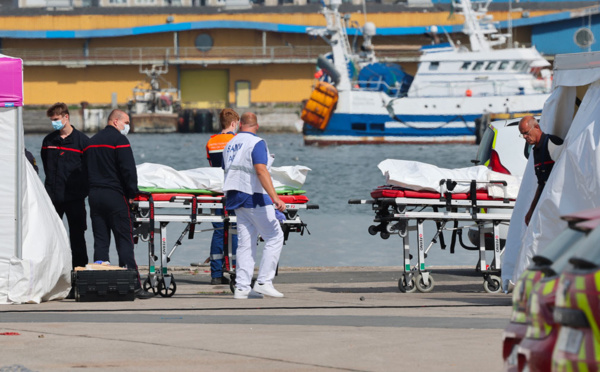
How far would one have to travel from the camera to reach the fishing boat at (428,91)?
7069cm

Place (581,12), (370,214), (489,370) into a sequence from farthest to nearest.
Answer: (581,12), (370,214), (489,370)

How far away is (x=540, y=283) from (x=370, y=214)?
25916mm

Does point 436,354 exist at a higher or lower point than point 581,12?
lower

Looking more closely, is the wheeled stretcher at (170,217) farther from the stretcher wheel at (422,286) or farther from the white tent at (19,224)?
the stretcher wheel at (422,286)

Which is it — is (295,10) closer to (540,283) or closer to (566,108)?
(566,108)

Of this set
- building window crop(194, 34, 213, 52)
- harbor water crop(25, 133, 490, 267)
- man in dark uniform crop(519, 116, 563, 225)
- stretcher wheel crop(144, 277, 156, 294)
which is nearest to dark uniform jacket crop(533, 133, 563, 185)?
man in dark uniform crop(519, 116, 563, 225)

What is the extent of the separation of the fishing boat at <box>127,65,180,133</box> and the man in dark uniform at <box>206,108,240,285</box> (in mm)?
77392

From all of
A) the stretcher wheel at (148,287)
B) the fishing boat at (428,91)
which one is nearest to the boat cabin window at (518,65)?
the fishing boat at (428,91)

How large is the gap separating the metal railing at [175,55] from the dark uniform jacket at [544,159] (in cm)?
7708

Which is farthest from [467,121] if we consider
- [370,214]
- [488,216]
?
[488,216]

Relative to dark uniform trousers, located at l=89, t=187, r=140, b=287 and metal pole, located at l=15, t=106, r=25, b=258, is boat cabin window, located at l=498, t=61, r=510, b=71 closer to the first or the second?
dark uniform trousers, located at l=89, t=187, r=140, b=287

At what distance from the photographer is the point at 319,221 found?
28.8 metres

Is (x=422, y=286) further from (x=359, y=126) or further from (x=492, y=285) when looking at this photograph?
(x=359, y=126)

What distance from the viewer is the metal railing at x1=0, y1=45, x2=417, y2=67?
8956 centimetres
